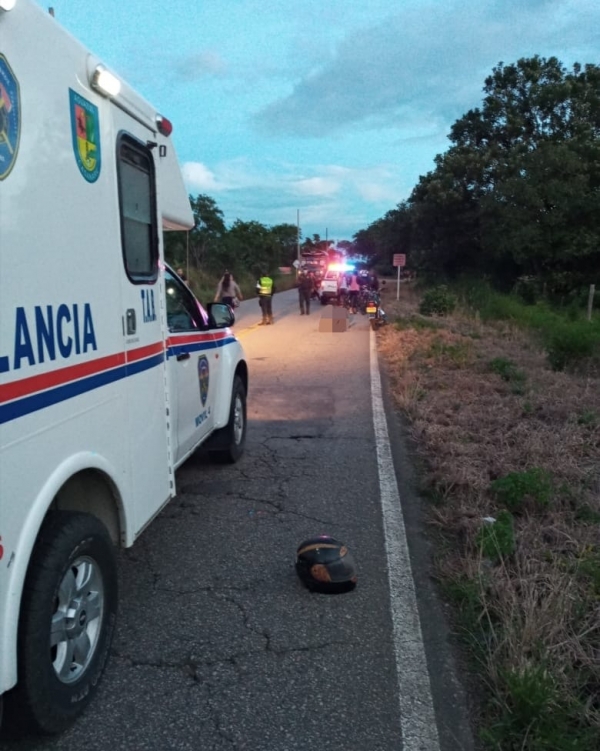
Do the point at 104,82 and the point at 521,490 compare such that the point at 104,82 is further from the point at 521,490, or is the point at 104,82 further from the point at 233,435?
the point at 521,490

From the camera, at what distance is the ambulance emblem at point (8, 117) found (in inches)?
89.1

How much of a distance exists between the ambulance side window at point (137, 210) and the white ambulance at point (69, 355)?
15 millimetres

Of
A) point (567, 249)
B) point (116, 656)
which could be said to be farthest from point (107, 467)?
point (567, 249)

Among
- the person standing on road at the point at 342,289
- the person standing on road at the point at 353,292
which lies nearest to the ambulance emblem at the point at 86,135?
the person standing on road at the point at 353,292

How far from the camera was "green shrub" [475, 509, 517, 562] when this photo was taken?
4199 millimetres

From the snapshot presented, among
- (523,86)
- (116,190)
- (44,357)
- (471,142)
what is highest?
(523,86)

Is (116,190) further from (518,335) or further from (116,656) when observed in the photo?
(518,335)

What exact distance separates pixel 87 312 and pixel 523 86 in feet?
128

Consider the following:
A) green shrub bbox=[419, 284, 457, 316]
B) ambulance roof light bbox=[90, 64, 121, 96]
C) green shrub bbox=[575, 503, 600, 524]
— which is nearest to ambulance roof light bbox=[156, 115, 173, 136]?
ambulance roof light bbox=[90, 64, 121, 96]

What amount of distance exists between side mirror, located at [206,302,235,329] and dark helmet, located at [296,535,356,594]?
2.31 m

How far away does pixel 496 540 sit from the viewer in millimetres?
4254

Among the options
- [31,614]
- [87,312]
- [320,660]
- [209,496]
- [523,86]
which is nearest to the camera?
[31,614]

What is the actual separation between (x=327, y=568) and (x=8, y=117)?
282 cm

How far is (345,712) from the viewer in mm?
2930
